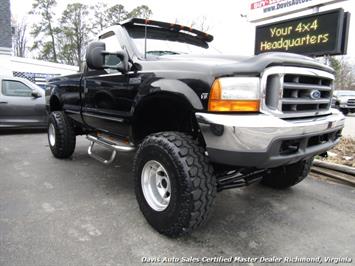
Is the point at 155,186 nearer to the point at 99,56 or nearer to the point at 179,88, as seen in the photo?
the point at 179,88

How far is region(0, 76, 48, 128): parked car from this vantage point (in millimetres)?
8047

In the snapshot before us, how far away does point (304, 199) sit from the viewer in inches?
144

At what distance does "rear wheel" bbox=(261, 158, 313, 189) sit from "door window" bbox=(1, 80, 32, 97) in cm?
716

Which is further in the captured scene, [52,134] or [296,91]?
[52,134]

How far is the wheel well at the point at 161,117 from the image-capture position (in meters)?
2.83

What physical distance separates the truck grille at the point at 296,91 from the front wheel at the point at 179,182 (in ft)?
2.27

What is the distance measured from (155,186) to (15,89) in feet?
23.4

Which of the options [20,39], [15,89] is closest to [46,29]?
[20,39]

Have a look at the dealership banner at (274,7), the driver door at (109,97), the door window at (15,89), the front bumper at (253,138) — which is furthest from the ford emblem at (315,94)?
the door window at (15,89)

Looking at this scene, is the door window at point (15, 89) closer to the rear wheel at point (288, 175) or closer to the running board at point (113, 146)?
the running board at point (113, 146)

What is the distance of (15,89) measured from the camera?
835 cm

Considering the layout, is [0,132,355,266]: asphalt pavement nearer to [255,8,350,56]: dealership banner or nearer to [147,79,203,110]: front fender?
[147,79,203,110]: front fender

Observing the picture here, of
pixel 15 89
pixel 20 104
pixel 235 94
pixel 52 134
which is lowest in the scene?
pixel 52 134

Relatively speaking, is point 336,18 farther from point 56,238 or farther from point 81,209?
point 56,238
